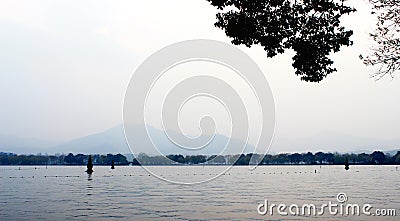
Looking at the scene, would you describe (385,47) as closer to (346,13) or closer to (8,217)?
(346,13)

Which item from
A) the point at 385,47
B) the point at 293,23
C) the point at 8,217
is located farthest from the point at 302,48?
the point at 8,217

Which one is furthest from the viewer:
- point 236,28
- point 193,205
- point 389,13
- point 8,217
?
point 193,205

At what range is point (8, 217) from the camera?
32219 millimetres

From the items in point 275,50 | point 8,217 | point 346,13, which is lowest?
point 8,217

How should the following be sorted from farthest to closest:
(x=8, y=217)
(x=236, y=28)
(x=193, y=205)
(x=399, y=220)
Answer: (x=193, y=205), (x=8, y=217), (x=399, y=220), (x=236, y=28)

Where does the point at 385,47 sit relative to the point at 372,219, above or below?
above

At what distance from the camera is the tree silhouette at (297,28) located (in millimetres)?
13102

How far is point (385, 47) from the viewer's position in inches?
584

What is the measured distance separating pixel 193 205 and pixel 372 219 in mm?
15349

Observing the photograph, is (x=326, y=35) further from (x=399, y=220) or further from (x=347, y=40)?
(x=399, y=220)

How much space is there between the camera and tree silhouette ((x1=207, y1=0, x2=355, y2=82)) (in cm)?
1310

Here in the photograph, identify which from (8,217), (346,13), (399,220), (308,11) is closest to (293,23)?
(308,11)

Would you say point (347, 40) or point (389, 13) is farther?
point (389, 13)

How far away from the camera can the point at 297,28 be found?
13.3 m
